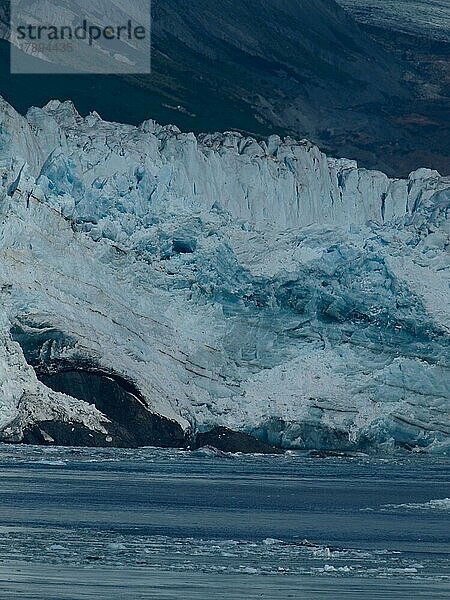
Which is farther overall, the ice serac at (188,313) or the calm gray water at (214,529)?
the ice serac at (188,313)

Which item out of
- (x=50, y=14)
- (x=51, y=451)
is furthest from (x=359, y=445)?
(x=50, y=14)

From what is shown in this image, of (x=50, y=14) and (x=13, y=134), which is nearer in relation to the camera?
(x=13, y=134)

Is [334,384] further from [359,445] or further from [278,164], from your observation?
[278,164]

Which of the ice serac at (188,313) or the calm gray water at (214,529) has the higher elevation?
the ice serac at (188,313)

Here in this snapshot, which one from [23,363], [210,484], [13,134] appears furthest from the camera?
[13,134]

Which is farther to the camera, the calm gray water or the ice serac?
the ice serac

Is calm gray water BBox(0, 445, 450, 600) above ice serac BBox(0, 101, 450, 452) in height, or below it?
below
